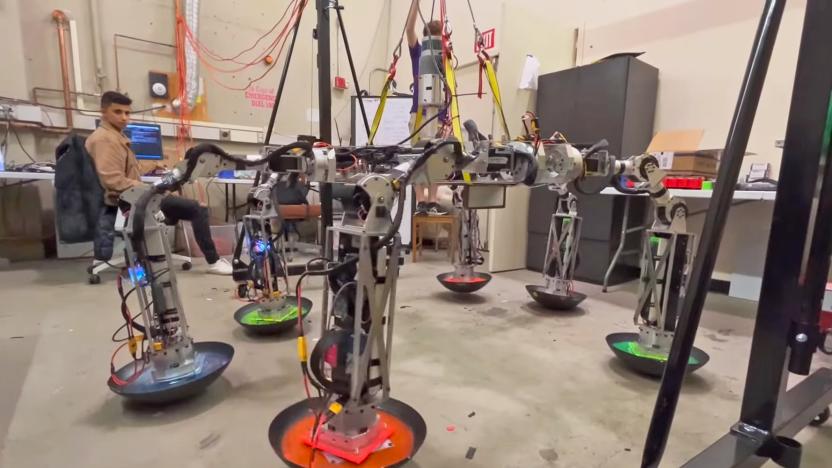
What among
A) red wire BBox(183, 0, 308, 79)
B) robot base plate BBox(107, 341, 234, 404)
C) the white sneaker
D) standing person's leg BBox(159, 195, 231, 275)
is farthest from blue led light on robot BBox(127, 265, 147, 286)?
red wire BBox(183, 0, 308, 79)

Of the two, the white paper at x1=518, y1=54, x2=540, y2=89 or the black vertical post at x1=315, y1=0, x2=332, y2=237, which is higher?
the white paper at x1=518, y1=54, x2=540, y2=89

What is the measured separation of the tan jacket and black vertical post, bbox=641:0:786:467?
2.98 m

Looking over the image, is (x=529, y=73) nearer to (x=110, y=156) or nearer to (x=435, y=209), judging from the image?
(x=435, y=209)

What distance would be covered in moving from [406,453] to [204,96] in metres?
4.31

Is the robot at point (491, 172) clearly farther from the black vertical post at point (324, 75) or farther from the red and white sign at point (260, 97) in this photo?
the red and white sign at point (260, 97)

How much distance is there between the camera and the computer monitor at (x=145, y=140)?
11.7ft

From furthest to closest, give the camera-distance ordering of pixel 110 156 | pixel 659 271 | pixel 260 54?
pixel 260 54 → pixel 110 156 → pixel 659 271

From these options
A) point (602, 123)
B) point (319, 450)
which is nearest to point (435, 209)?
point (602, 123)

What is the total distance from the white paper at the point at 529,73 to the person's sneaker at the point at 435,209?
126 centimetres

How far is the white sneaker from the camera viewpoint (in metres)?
3.22

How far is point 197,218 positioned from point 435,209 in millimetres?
1958

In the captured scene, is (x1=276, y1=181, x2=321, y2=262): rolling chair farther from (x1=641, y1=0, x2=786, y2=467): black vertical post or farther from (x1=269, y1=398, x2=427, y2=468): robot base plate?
(x1=641, y1=0, x2=786, y2=467): black vertical post

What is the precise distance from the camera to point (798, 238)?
3.26 ft

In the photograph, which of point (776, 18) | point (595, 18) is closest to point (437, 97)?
point (776, 18)
